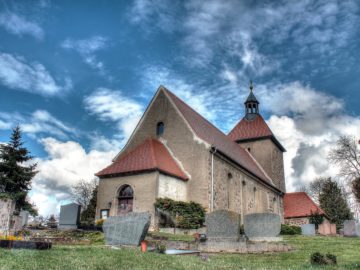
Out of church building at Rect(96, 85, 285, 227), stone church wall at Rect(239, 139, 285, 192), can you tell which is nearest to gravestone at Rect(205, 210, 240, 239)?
church building at Rect(96, 85, 285, 227)

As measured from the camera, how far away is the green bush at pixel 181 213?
19875mm

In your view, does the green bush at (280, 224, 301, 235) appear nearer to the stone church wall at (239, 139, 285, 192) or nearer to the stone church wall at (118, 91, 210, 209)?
the stone church wall at (118, 91, 210, 209)

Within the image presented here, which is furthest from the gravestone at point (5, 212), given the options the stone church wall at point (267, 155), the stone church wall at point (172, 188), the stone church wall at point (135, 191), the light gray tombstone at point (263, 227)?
the stone church wall at point (267, 155)

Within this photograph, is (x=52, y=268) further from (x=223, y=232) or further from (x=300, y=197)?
(x=300, y=197)

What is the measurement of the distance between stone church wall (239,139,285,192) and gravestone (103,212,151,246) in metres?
26.8

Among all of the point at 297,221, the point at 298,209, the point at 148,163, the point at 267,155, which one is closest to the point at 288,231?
the point at 297,221

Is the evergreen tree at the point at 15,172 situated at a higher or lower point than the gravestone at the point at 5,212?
higher

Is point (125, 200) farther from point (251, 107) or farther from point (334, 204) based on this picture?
point (334, 204)

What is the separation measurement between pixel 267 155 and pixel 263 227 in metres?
23.4

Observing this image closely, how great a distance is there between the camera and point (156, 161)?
21094 millimetres

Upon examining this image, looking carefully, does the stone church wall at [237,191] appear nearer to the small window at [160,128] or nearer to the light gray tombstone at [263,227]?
the small window at [160,128]

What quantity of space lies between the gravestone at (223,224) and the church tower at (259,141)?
24.1 meters

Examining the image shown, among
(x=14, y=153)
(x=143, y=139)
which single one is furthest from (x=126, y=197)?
(x=14, y=153)

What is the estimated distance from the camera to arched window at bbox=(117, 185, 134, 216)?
21047 mm
